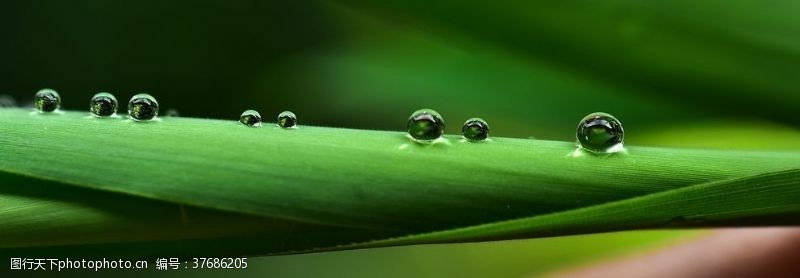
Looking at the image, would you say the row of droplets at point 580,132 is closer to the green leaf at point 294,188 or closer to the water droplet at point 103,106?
the green leaf at point 294,188

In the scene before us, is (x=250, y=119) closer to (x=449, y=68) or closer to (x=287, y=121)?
(x=287, y=121)

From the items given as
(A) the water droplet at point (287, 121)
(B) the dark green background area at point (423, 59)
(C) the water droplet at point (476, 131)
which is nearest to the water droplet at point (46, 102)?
(A) the water droplet at point (287, 121)

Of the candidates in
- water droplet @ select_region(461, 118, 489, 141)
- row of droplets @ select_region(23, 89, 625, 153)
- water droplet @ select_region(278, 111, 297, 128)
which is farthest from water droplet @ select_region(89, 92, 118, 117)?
water droplet @ select_region(461, 118, 489, 141)

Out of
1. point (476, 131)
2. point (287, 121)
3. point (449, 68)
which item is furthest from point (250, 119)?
point (449, 68)

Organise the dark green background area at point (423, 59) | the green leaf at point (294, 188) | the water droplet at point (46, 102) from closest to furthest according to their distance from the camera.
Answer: the green leaf at point (294, 188) < the water droplet at point (46, 102) < the dark green background area at point (423, 59)

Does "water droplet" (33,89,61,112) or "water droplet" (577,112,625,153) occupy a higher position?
"water droplet" (33,89,61,112)

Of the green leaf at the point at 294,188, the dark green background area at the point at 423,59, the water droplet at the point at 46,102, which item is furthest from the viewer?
the dark green background area at the point at 423,59

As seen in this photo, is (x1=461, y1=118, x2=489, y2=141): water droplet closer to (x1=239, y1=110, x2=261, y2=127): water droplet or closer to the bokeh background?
(x1=239, y1=110, x2=261, y2=127): water droplet
